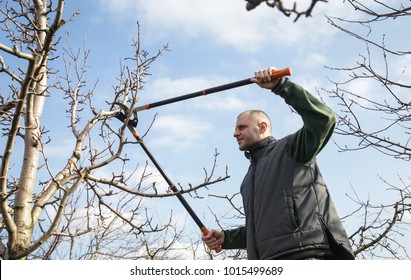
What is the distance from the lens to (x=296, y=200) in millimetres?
3127

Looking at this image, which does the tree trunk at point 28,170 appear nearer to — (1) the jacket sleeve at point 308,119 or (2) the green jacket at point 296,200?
(2) the green jacket at point 296,200

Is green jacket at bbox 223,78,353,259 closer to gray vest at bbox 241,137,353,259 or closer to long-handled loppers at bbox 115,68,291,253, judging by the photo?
gray vest at bbox 241,137,353,259

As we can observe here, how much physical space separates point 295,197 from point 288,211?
0.39 feet

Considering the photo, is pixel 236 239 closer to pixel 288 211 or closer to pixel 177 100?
pixel 288 211

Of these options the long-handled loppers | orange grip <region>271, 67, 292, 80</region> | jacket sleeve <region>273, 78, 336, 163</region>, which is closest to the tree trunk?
the long-handled loppers

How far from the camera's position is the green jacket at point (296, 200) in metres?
3.02

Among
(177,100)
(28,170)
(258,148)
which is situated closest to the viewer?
(258,148)

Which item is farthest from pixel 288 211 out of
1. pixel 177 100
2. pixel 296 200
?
pixel 177 100

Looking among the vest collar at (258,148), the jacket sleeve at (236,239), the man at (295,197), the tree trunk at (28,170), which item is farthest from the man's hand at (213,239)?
the tree trunk at (28,170)

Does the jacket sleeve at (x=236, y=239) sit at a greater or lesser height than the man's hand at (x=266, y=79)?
lesser

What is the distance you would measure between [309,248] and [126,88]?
174 inches

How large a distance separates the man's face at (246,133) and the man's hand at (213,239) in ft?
2.72

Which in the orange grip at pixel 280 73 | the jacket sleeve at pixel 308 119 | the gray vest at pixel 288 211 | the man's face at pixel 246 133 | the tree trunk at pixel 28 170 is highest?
the tree trunk at pixel 28 170

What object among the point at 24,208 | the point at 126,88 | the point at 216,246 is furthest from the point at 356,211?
the point at 24,208
